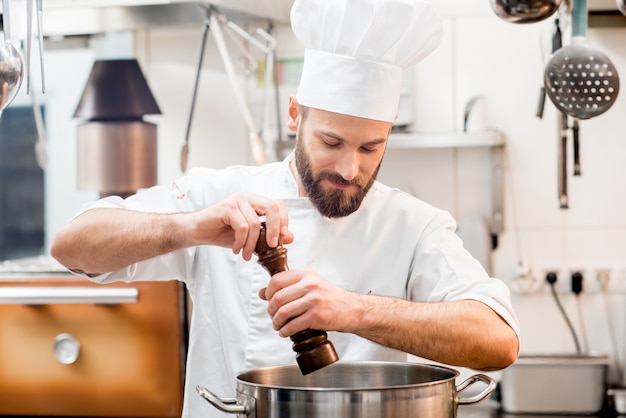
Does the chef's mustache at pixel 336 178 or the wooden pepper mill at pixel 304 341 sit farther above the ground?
the chef's mustache at pixel 336 178

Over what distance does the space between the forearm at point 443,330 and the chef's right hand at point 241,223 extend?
0.16 meters

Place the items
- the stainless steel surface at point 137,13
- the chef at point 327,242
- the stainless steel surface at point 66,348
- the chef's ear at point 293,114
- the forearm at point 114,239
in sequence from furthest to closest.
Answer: the stainless steel surface at point 66,348 < the stainless steel surface at point 137,13 < the chef's ear at point 293,114 < the forearm at point 114,239 < the chef at point 327,242

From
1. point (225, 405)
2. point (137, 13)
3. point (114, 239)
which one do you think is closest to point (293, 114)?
point (114, 239)

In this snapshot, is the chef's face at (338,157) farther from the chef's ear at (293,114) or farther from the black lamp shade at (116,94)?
the black lamp shade at (116,94)

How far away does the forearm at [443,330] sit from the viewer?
4.07 feet

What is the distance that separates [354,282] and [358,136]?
27 centimetres

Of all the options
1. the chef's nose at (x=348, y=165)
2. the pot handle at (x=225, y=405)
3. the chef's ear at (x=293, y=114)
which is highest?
the chef's ear at (x=293, y=114)

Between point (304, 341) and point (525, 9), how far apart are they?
520mm

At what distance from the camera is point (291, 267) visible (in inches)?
62.9

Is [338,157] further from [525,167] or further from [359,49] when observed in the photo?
→ [525,167]

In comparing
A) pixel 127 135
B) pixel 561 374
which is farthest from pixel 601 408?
pixel 127 135

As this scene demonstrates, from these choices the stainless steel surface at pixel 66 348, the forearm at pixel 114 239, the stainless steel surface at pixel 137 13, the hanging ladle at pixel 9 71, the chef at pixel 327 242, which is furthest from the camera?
the stainless steel surface at pixel 66 348

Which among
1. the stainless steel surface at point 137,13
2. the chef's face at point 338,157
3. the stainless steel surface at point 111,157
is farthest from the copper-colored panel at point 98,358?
the chef's face at point 338,157

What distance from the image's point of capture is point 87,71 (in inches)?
120
